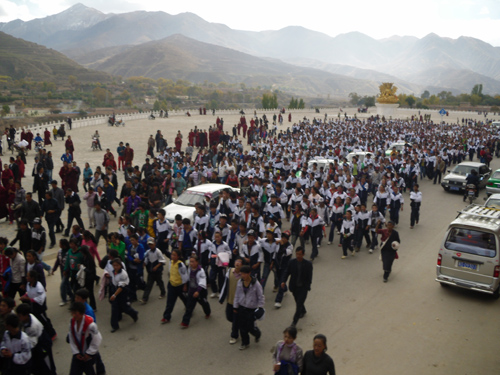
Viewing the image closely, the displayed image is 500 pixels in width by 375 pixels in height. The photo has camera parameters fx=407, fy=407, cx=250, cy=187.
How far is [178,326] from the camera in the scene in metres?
7.30

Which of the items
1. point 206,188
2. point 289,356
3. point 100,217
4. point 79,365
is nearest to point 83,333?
point 79,365

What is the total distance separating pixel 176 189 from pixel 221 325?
7613 mm

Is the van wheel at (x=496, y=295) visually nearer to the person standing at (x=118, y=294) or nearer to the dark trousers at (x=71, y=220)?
the person standing at (x=118, y=294)

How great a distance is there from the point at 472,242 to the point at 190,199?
300 inches

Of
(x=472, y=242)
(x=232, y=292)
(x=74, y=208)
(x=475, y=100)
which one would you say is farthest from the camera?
(x=475, y=100)

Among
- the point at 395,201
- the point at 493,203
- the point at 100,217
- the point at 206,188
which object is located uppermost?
the point at 493,203

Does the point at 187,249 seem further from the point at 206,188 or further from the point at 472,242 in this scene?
the point at 472,242

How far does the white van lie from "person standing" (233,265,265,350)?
4412 millimetres

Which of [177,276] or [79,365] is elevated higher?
[177,276]

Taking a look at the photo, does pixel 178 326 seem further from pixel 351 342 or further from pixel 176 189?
pixel 176 189

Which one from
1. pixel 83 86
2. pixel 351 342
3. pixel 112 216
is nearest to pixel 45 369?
pixel 351 342

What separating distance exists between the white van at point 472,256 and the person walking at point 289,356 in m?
5.12

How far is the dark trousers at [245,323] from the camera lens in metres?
6.39

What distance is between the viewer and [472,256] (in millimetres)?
8094
